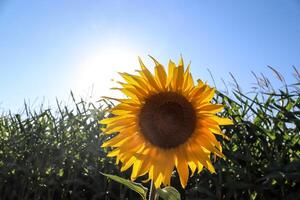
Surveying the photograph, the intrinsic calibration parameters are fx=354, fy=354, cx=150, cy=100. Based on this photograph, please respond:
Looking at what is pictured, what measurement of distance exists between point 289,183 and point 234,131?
531 millimetres

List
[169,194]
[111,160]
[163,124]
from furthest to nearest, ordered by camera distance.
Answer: [111,160] → [163,124] → [169,194]

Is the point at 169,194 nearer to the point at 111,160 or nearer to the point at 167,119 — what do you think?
the point at 167,119

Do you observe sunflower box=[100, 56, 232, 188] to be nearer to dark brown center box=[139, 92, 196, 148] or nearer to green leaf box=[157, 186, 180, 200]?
dark brown center box=[139, 92, 196, 148]

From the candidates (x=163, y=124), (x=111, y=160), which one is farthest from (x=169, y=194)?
(x=111, y=160)

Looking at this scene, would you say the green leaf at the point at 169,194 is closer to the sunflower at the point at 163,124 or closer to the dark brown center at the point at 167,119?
the sunflower at the point at 163,124

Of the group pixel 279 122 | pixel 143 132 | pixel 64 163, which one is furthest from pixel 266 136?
pixel 64 163

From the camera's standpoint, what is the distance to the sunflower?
1.71 m

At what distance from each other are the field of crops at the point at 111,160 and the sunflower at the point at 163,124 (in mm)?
583

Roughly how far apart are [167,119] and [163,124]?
0.04 metres

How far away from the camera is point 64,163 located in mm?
3020

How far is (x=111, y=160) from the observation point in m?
2.90

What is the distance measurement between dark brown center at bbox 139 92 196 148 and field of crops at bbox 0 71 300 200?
573 millimetres

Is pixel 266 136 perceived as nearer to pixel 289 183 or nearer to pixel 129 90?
pixel 289 183

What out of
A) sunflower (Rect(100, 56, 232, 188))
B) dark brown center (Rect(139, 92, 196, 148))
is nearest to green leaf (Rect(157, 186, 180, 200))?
sunflower (Rect(100, 56, 232, 188))
